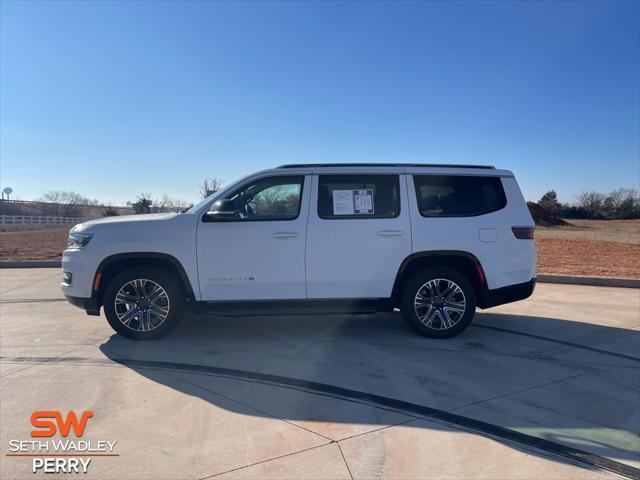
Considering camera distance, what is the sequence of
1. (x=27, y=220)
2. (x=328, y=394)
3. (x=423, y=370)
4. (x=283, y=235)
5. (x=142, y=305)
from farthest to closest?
(x=27, y=220) → (x=142, y=305) → (x=283, y=235) → (x=423, y=370) → (x=328, y=394)

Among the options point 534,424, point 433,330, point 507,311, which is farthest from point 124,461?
point 507,311

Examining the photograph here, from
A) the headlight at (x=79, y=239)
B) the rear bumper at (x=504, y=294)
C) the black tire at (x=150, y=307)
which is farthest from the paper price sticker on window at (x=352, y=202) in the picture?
the headlight at (x=79, y=239)

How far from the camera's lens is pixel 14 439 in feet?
9.84

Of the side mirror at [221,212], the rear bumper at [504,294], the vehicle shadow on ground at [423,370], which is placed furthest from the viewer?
the rear bumper at [504,294]

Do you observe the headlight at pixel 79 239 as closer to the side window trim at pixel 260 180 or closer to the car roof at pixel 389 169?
the side window trim at pixel 260 180

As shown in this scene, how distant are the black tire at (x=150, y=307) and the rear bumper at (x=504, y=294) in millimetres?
3589

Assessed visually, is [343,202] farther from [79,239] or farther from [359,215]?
[79,239]

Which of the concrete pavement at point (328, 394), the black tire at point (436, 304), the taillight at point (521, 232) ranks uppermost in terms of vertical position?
the taillight at point (521, 232)

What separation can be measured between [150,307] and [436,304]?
3371 millimetres

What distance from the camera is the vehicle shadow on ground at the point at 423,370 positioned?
3287 millimetres

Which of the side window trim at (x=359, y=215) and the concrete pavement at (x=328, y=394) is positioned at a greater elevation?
the side window trim at (x=359, y=215)

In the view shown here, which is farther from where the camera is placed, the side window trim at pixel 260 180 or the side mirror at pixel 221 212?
the side window trim at pixel 260 180

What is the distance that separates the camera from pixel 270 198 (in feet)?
16.8

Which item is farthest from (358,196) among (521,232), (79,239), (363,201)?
(79,239)
